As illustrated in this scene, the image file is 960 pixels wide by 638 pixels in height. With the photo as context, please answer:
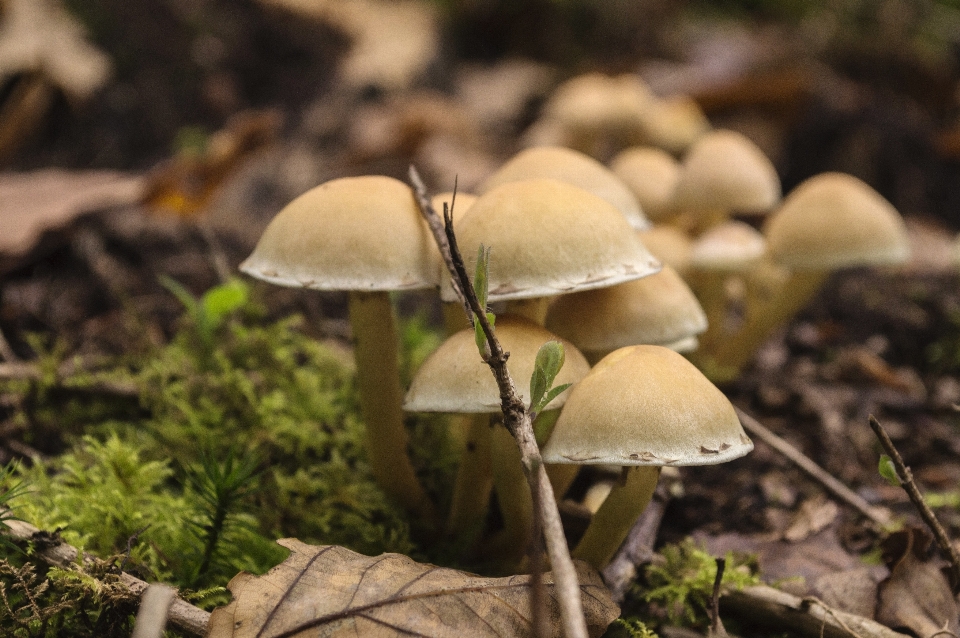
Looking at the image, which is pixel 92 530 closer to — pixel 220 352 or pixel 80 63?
pixel 220 352

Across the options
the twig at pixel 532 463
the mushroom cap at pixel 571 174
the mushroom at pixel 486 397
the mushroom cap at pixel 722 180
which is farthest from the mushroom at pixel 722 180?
the twig at pixel 532 463

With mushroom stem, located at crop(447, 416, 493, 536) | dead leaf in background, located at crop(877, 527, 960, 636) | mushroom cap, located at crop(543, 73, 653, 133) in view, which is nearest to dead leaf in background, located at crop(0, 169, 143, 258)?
mushroom stem, located at crop(447, 416, 493, 536)

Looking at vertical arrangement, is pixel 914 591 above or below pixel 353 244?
below

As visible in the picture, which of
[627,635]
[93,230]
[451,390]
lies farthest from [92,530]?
[93,230]

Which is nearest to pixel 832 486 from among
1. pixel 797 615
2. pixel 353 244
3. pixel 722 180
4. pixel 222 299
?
pixel 797 615

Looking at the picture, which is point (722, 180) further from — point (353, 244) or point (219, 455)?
point (219, 455)

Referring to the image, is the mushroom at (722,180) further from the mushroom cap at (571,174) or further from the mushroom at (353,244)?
the mushroom at (353,244)

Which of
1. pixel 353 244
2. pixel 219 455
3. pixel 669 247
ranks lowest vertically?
pixel 219 455
